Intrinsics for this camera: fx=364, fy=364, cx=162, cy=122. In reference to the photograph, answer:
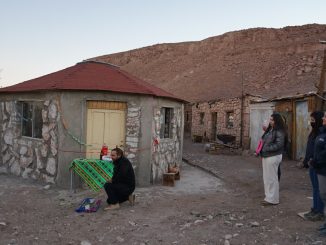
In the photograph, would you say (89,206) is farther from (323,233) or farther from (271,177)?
(323,233)

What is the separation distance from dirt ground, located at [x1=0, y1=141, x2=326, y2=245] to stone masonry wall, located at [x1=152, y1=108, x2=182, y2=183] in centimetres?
69

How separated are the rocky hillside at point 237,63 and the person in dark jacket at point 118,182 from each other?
19874mm

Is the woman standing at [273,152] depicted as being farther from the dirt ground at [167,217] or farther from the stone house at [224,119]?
the stone house at [224,119]

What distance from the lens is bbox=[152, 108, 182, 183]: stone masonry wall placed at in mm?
9617

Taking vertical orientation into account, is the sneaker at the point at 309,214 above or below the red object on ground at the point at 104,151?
below

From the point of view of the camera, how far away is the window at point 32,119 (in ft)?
30.9

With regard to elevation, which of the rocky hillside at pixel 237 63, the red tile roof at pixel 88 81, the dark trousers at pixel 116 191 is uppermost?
the rocky hillside at pixel 237 63

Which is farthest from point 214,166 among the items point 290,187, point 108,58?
point 108,58

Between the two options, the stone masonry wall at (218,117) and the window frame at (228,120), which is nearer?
the stone masonry wall at (218,117)

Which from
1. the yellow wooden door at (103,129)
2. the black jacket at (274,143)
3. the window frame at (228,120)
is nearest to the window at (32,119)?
the yellow wooden door at (103,129)

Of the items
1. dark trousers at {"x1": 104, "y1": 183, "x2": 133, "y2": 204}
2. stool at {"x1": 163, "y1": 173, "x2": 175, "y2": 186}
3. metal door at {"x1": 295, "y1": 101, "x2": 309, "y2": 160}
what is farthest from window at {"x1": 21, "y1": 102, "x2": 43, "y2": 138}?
metal door at {"x1": 295, "y1": 101, "x2": 309, "y2": 160}

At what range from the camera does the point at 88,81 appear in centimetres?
916

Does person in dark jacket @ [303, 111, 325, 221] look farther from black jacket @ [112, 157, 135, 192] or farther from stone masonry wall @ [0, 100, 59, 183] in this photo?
stone masonry wall @ [0, 100, 59, 183]

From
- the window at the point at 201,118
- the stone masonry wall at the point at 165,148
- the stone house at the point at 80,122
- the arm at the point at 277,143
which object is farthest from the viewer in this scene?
the window at the point at 201,118
